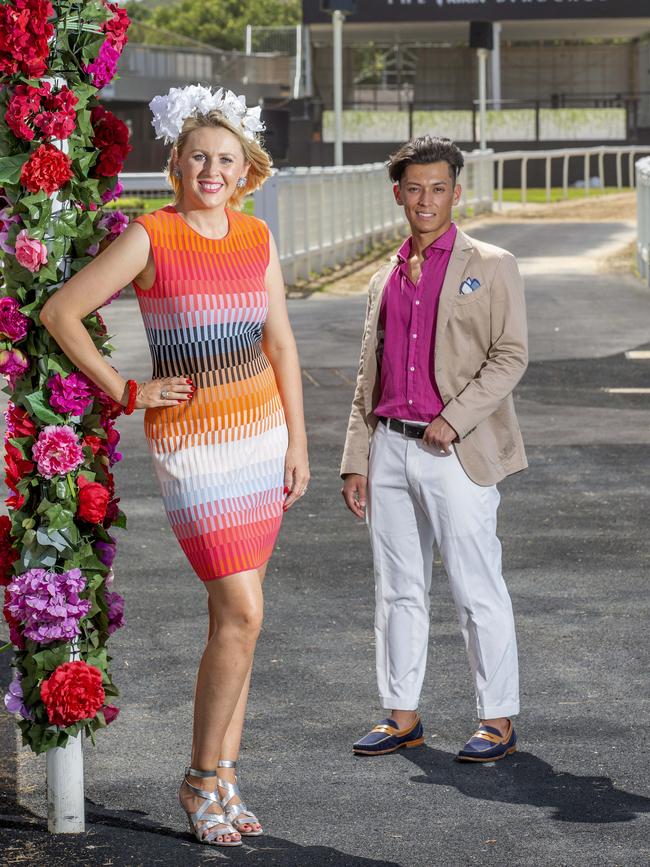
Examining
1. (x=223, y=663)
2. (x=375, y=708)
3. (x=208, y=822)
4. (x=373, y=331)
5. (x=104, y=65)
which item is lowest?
(x=375, y=708)

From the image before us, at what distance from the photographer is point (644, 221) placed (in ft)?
72.8

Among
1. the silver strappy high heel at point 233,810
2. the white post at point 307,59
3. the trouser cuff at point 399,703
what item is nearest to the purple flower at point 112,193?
the silver strappy high heel at point 233,810

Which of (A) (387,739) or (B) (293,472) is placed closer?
(B) (293,472)

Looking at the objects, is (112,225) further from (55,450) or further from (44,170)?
(55,450)

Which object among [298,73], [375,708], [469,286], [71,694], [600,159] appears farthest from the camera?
[298,73]

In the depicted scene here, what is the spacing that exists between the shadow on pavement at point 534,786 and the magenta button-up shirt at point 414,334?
1.10m

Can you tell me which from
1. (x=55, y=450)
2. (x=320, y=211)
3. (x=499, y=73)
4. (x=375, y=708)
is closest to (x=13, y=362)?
(x=55, y=450)

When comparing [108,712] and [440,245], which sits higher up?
[440,245]

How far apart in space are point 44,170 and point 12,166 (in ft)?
0.33

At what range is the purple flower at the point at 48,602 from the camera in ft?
14.9

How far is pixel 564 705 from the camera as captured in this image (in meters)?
5.95

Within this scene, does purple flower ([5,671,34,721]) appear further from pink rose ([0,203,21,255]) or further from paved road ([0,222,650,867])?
pink rose ([0,203,21,255])

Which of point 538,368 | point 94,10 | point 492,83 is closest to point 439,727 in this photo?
point 94,10

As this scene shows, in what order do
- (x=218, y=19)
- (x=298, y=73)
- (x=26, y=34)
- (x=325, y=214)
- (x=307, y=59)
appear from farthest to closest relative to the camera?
(x=218, y=19) → (x=307, y=59) → (x=298, y=73) → (x=325, y=214) → (x=26, y=34)
